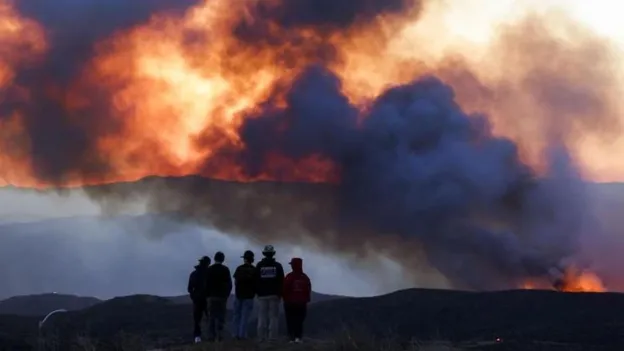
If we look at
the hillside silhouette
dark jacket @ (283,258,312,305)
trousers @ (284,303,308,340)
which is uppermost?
the hillside silhouette

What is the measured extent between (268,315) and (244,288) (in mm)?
811

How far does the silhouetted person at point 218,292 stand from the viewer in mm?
18500

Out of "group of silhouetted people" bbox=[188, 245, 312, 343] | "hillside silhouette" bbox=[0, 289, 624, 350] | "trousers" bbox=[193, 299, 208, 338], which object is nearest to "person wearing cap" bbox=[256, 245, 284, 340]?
"group of silhouetted people" bbox=[188, 245, 312, 343]

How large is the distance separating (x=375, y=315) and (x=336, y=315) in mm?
2060

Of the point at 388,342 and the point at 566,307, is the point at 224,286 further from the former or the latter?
the point at 566,307

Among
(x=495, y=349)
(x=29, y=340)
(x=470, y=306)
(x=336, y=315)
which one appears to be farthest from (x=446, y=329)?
(x=29, y=340)

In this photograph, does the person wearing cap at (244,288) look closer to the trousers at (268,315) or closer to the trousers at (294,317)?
the trousers at (268,315)

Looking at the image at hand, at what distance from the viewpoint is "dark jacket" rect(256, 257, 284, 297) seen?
724 inches

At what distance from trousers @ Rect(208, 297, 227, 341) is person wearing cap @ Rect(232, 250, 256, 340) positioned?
371 mm

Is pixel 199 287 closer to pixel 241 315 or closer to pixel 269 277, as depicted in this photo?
pixel 241 315

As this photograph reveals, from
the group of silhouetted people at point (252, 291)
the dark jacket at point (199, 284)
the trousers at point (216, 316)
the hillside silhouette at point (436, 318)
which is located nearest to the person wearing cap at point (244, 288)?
the group of silhouetted people at point (252, 291)

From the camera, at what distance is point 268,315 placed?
18703mm

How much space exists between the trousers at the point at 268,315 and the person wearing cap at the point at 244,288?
26 centimetres

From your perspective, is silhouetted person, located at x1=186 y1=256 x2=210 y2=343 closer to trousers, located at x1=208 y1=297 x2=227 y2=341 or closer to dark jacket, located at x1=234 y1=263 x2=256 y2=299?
trousers, located at x1=208 y1=297 x2=227 y2=341
